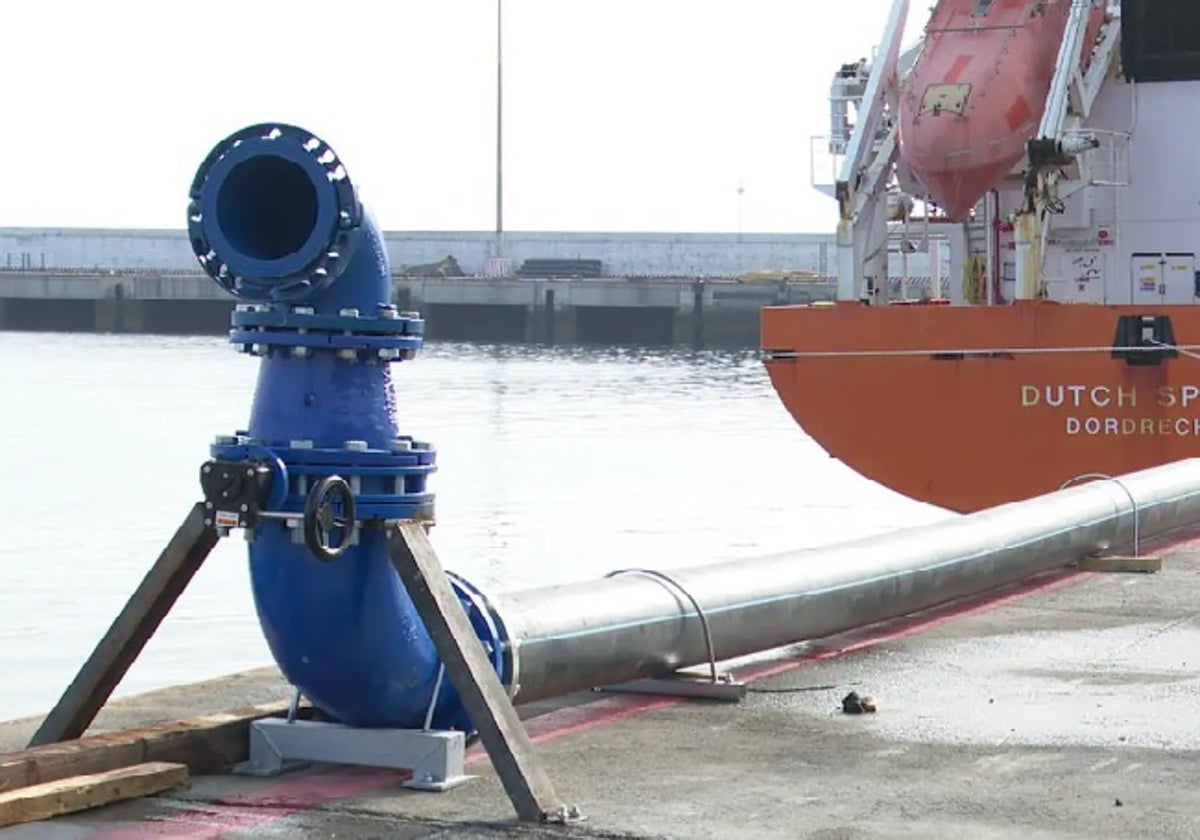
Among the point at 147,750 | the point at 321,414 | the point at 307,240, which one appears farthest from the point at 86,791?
the point at 307,240

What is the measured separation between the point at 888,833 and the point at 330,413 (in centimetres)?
200

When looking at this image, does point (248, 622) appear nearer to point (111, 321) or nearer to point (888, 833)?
point (888, 833)

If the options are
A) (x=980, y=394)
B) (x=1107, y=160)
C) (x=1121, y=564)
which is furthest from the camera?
(x=1107, y=160)

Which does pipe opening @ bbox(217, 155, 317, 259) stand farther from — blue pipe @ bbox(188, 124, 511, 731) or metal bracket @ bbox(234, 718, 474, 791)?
metal bracket @ bbox(234, 718, 474, 791)

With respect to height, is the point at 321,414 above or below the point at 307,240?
below

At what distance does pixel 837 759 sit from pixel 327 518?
1.84 m

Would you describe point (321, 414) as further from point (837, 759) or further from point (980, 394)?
point (980, 394)

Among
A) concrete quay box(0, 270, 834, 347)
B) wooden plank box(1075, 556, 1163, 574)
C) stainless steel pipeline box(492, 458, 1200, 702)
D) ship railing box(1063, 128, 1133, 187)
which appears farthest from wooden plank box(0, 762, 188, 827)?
concrete quay box(0, 270, 834, 347)

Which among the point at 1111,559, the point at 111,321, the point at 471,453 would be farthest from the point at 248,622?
the point at 111,321

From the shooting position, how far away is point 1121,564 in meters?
12.1

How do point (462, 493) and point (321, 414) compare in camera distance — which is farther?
point (462, 493)

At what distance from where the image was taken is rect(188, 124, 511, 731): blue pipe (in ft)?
21.7

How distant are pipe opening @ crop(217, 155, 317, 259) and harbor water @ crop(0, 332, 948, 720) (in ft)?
9.90

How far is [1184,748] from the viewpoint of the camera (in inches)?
289
